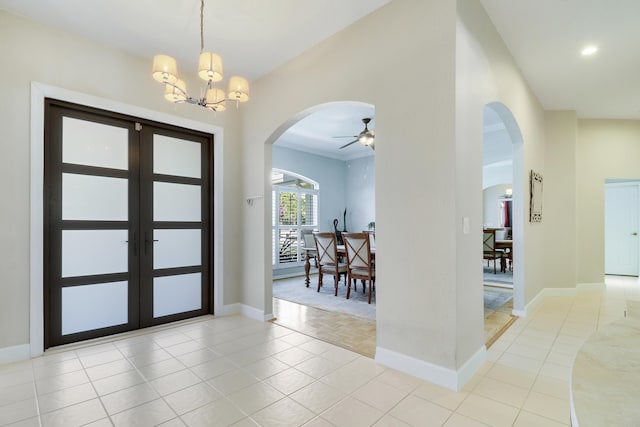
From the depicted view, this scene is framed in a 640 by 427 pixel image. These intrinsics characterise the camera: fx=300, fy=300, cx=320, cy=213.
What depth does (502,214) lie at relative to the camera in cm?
952

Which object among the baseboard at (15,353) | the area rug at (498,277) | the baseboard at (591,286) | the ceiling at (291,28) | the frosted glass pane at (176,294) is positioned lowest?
the area rug at (498,277)

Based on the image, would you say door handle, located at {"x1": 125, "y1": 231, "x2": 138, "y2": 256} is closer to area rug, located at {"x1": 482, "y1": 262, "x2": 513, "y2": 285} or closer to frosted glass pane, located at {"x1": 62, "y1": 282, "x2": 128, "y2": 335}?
frosted glass pane, located at {"x1": 62, "y1": 282, "x2": 128, "y2": 335}

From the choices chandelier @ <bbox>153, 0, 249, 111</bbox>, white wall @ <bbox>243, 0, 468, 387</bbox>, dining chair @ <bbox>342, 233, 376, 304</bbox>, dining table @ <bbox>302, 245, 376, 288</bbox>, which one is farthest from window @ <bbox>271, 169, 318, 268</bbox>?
white wall @ <bbox>243, 0, 468, 387</bbox>

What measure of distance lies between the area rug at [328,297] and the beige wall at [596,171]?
4020 millimetres

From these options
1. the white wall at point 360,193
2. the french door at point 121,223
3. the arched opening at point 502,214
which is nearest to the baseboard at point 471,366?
the arched opening at point 502,214

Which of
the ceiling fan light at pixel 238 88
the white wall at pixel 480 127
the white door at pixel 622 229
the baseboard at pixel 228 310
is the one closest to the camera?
the white wall at pixel 480 127

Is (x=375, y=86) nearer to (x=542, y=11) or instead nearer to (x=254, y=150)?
(x=542, y=11)

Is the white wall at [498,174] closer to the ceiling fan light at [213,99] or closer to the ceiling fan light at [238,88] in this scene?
the ceiling fan light at [238,88]

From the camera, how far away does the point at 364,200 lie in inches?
316

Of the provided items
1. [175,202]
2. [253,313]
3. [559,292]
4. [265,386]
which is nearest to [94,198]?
[175,202]

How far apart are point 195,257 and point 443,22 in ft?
12.0

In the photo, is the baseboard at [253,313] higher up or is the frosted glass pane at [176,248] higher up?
the frosted glass pane at [176,248]

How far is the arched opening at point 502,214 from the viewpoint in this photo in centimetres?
374

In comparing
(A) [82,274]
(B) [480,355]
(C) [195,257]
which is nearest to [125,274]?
(A) [82,274]
